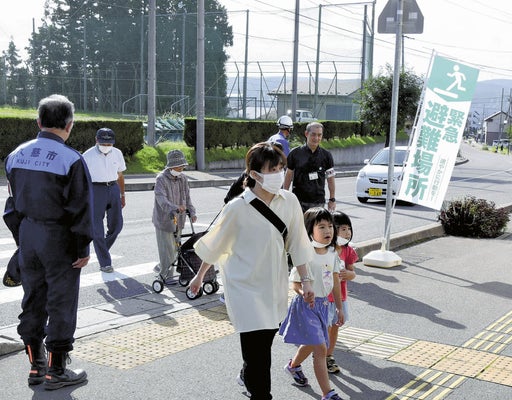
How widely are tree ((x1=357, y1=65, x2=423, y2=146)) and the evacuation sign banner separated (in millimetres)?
26894

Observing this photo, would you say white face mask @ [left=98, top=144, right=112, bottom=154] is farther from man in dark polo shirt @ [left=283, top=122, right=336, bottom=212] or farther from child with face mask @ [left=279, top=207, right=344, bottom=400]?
child with face mask @ [left=279, top=207, right=344, bottom=400]

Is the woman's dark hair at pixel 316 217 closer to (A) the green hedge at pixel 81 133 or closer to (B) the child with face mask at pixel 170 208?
(B) the child with face mask at pixel 170 208

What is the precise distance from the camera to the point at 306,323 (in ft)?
15.3

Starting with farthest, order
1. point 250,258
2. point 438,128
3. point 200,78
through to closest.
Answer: point 200,78
point 438,128
point 250,258

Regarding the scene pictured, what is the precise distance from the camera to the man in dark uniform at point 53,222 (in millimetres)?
4637

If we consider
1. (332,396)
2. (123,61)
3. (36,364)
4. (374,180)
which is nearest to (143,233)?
(36,364)

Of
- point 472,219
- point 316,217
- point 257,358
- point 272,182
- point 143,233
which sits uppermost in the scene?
point 272,182

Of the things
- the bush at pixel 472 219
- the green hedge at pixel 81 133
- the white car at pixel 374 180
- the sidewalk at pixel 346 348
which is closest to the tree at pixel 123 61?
the green hedge at pixel 81 133

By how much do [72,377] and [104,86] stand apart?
4897cm

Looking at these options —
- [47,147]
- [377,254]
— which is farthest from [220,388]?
[377,254]

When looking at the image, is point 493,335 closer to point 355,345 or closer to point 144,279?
point 355,345

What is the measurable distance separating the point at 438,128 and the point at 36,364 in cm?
626

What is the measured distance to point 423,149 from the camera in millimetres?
9508

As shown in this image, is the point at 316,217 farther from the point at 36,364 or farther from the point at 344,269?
the point at 36,364
